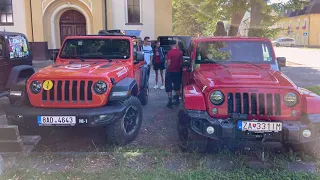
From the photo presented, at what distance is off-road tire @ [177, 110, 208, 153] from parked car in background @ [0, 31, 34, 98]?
4160 mm

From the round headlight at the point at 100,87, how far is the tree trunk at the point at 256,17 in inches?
357

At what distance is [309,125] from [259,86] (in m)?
0.79

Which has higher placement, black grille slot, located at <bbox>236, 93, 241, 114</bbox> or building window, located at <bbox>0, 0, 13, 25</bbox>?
building window, located at <bbox>0, 0, 13, 25</bbox>

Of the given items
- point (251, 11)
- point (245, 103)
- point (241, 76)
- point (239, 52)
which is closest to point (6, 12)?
point (251, 11)

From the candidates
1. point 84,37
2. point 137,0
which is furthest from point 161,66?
point 137,0

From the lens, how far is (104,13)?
18.2m

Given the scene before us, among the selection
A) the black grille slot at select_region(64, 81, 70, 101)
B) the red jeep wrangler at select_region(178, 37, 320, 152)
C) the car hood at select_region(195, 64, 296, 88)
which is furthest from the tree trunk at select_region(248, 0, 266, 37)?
the black grille slot at select_region(64, 81, 70, 101)

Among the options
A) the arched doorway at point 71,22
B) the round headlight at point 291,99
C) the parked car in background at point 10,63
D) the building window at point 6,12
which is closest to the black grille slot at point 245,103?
the round headlight at point 291,99

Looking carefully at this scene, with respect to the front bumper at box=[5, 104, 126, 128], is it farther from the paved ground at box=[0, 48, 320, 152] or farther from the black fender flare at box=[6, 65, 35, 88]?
the black fender flare at box=[6, 65, 35, 88]

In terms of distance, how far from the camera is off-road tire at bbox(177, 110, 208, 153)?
177 inches

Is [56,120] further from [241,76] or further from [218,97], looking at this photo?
[241,76]

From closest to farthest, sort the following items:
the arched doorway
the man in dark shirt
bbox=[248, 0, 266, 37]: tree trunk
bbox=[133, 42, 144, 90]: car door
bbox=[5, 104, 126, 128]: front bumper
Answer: bbox=[5, 104, 126, 128]: front bumper < bbox=[133, 42, 144, 90]: car door < the man in dark shirt < bbox=[248, 0, 266, 37]: tree trunk < the arched doorway

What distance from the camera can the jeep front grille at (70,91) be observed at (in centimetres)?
486

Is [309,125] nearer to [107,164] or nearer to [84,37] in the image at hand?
[107,164]
